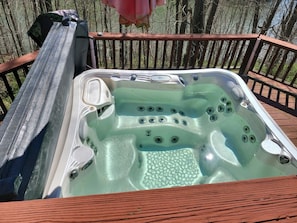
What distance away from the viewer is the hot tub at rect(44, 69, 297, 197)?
2064 millimetres

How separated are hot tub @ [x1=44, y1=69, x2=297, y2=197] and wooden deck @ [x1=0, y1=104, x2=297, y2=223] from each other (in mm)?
1212

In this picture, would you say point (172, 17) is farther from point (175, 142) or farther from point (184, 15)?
point (175, 142)

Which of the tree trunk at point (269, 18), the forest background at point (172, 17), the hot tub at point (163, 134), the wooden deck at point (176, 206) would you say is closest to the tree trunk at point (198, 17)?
the forest background at point (172, 17)

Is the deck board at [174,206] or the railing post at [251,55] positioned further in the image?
the railing post at [251,55]

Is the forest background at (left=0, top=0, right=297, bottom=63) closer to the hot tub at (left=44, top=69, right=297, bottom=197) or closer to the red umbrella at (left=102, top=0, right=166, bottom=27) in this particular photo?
the hot tub at (left=44, top=69, right=297, bottom=197)

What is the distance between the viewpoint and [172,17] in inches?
238

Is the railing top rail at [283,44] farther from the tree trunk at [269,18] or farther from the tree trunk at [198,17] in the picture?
the tree trunk at [269,18]

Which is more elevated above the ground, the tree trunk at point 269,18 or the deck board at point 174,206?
the deck board at point 174,206

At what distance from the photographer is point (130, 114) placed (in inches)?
114

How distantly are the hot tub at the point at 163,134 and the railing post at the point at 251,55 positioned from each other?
864 millimetres

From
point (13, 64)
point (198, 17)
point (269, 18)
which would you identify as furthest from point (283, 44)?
point (269, 18)

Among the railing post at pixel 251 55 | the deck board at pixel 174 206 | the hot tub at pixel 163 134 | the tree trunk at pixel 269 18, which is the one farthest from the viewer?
the tree trunk at pixel 269 18

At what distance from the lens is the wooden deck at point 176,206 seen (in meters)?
0.53

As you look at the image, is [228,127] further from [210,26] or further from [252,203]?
[210,26]
